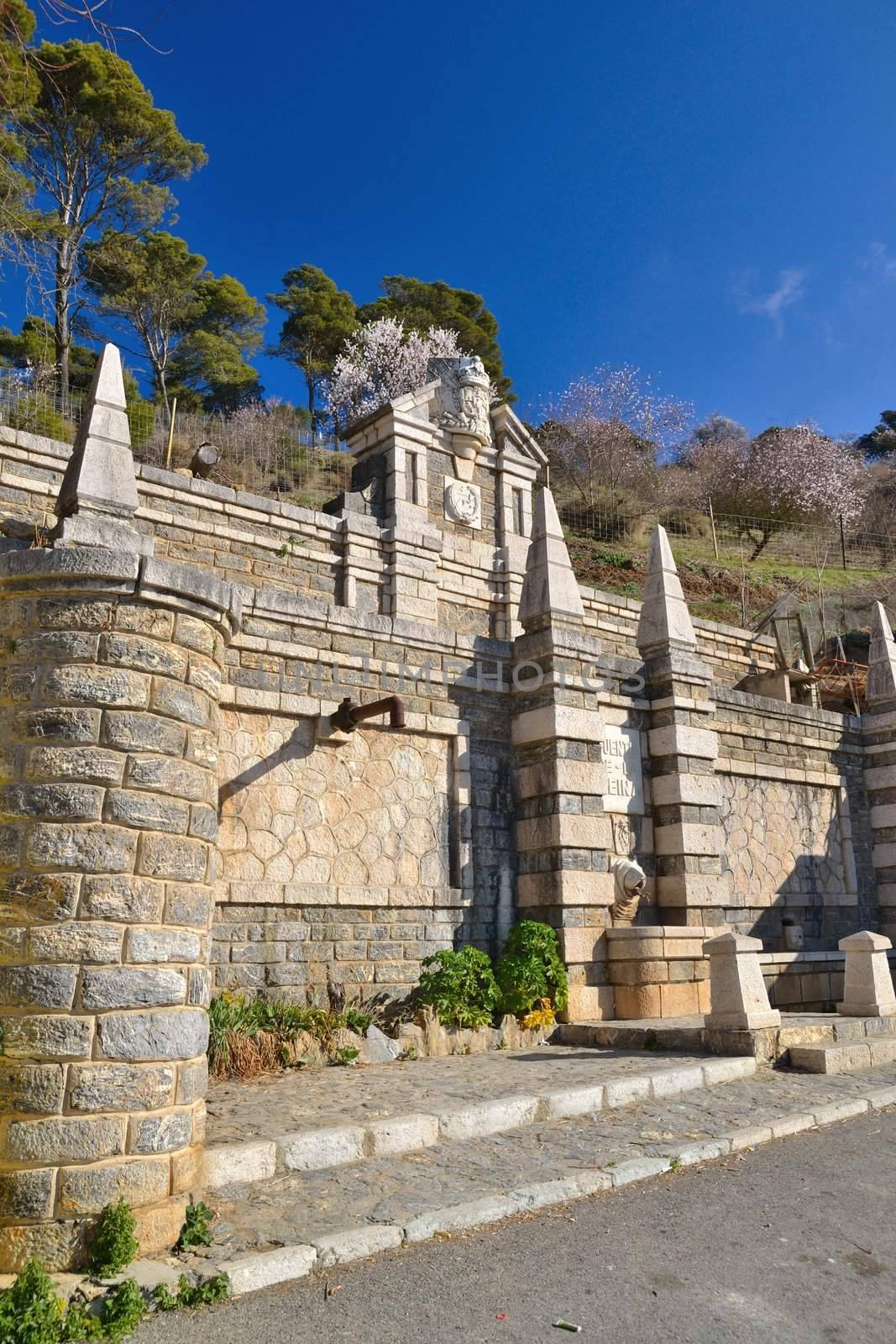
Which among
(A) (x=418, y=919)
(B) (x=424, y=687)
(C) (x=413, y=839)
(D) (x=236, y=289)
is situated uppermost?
(D) (x=236, y=289)

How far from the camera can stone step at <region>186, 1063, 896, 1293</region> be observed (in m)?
4.34

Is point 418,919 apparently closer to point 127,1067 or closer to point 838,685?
point 127,1067

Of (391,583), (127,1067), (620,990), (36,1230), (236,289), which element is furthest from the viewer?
(236,289)

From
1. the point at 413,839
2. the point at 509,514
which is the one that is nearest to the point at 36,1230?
the point at 413,839

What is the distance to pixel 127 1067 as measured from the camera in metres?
4.37

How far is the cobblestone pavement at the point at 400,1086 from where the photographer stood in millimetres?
6016

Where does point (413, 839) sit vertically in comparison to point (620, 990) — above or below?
above

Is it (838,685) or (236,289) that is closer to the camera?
(838,685)

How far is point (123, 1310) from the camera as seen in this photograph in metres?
3.77

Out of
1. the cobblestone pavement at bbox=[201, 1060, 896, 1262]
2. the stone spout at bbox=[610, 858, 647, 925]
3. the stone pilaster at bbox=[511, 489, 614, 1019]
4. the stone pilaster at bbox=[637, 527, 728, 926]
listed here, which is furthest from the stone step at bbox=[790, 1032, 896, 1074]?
the stone pilaster at bbox=[637, 527, 728, 926]

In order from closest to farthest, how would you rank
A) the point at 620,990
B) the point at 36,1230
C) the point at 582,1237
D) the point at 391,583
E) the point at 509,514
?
1. the point at 36,1230
2. the point at 582,1237
3. the point at 620,990
4. the point at 391,583
5. the point at 509,514

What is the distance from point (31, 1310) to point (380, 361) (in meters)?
39.1

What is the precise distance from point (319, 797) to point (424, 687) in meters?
1.71

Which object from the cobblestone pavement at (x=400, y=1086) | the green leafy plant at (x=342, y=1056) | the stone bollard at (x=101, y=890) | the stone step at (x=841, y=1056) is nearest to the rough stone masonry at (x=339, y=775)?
the stone bollard at (x=101, y=890)
